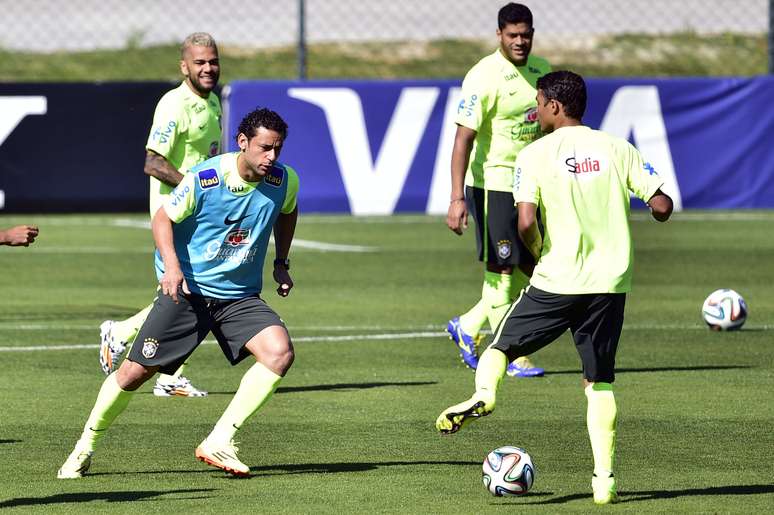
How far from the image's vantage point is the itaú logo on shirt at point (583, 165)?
23.5ft

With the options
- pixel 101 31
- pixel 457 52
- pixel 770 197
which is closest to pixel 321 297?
pixel 770 197

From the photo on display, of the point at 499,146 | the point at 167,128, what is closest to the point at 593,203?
the point at 167,128

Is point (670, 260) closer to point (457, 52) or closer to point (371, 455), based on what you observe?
point (371, 455)

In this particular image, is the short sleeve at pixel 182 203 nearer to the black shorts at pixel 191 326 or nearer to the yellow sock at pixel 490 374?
the black shorts at pixel 191 326

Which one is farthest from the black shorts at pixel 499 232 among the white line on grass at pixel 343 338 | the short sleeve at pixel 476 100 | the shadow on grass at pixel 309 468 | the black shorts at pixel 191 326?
the black shorts at pixel 191 326

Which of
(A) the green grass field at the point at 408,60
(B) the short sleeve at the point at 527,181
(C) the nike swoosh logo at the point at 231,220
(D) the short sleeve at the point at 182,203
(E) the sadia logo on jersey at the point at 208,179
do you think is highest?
(B) the short sleeve at the point at 527,181

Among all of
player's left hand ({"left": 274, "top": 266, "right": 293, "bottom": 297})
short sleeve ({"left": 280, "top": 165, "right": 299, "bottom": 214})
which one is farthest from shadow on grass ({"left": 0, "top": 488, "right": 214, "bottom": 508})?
short sleeve ({"left": 280, "top": 165, "right": 299, "bottom": 214})

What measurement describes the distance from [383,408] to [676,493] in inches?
102

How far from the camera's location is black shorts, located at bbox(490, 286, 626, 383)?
23.6 feet

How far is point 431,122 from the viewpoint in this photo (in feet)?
69.6

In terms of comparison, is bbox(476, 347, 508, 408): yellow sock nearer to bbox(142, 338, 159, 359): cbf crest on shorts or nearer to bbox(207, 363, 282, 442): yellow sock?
bbox(207, 363, 282, 442): yellow sock

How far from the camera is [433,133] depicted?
834 inches

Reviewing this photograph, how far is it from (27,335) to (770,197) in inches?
494

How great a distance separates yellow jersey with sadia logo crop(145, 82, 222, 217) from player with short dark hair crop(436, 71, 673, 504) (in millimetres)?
3376
